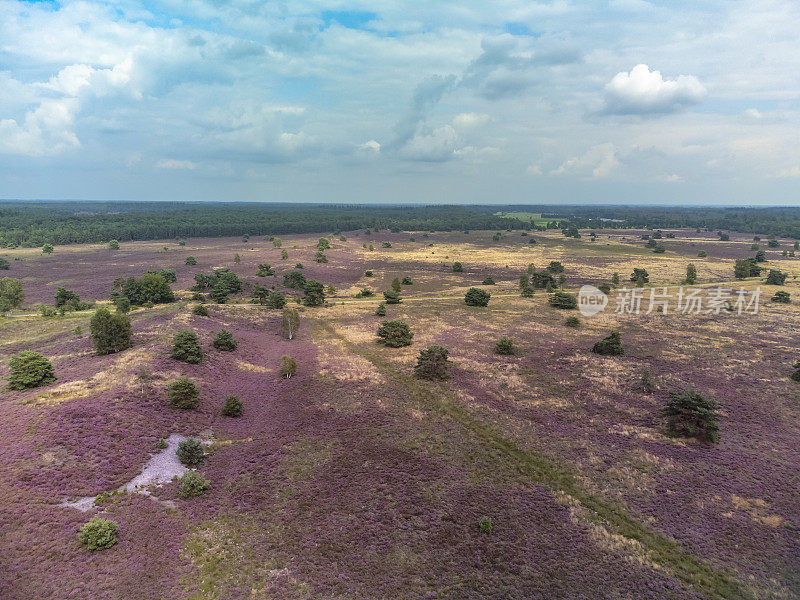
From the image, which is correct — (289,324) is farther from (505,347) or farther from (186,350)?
(505,347)

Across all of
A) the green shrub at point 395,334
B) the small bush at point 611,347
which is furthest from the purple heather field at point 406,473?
the green shrub at point 395,334

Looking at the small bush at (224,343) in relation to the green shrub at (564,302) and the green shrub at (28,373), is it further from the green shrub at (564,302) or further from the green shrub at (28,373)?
the green shrub at (564,302)

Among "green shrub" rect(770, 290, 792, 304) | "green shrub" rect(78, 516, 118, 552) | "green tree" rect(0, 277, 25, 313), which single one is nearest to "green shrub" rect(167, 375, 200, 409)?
"green shrub" rect(78, 516, 118, 552)

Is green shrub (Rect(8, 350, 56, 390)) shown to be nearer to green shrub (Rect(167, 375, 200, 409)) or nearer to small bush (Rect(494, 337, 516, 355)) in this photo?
green shrub (Rect(167, 375, 200, 409))

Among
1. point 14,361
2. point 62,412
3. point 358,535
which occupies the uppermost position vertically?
point 14,361

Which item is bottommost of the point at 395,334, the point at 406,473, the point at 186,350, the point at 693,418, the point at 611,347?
the point at 406,473

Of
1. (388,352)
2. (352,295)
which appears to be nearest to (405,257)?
(352,295)

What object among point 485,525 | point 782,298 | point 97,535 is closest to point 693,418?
point 485,525

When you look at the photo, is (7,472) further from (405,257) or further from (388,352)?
(405,257)
